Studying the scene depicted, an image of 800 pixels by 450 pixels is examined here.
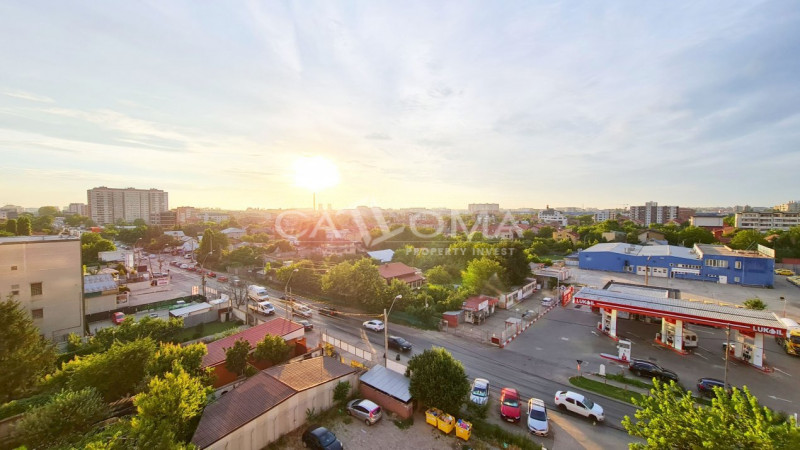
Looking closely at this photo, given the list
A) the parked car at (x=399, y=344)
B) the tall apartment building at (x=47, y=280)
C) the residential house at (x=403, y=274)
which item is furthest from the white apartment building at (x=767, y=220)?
the tall apartment building at (x=47, y=280)

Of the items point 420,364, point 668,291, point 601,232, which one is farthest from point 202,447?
point 601,232

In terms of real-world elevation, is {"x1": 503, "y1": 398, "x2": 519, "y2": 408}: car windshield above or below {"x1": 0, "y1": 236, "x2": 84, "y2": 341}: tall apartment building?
below

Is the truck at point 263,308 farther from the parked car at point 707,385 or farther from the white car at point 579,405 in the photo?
the parked car at point 707,385

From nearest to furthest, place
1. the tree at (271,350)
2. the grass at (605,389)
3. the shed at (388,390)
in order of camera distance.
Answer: the shed at (388,390) → the grass at (605,389) → the tree at (271,350)

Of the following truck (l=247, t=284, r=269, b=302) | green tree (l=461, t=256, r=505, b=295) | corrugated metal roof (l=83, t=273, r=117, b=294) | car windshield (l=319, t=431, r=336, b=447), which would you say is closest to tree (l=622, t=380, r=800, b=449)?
car windshield (l=319, t=431, r=336, b=447)

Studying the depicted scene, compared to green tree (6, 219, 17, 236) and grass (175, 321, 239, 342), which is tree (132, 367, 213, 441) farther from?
green tree (6, 219, 17, 236)

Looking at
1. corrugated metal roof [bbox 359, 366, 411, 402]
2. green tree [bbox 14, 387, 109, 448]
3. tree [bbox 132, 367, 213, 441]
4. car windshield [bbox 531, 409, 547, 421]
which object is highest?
tree [bbox 132, 367, 213, 441]
